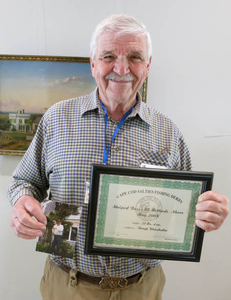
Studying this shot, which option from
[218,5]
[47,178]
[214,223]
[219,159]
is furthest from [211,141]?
[47,178]

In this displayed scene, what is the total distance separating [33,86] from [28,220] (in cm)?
114

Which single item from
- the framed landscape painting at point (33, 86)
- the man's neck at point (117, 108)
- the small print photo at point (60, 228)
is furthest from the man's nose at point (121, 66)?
the framed landscape painting at point (33, 86)

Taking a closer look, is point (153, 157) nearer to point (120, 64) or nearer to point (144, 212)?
point (144, 212)

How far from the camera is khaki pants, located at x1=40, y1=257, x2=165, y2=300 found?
110cm

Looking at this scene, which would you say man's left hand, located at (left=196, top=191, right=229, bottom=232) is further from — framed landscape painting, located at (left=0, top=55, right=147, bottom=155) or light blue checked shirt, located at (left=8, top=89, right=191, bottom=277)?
framed landscape painting, located at (left=0, top=55, right=147, bottom=155)

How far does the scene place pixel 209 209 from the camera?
0.87 meters

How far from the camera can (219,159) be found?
1.83 m

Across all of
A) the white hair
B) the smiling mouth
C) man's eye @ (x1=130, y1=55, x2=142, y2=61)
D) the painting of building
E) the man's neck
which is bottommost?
the painting of building

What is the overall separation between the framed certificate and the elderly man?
0.17m

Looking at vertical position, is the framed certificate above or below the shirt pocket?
below

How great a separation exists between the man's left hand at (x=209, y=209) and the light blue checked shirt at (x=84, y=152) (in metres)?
0.30

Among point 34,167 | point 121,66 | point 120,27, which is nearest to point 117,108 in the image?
point 121,66

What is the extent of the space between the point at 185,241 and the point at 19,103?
4.68ft

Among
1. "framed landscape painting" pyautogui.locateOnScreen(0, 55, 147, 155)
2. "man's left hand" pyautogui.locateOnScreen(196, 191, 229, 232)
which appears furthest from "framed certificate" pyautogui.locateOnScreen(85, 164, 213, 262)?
"framed landscape painting" pyautogui.locateOnScreen(0, 55, 147, 155)
